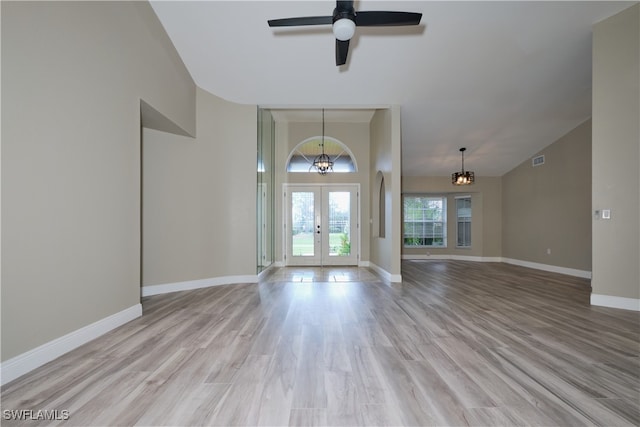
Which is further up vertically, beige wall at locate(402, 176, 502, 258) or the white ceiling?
the white ceiling

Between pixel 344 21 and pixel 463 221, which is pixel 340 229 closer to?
pixel 463 221

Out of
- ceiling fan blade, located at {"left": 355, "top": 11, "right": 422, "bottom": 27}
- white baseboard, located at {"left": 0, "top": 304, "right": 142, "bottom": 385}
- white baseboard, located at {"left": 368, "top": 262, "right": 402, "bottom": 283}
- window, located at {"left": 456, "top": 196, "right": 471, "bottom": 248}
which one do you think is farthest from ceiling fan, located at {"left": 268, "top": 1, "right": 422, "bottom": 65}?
window, located at {"left": 456, "top": 196, "right": 471, "bottom": 248}

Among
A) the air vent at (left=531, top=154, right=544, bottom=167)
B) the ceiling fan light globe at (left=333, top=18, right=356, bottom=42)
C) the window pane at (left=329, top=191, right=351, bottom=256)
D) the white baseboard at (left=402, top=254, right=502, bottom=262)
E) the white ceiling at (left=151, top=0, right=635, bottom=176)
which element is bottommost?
the white baseboard at (left=402, top=254, right=502, bottom=262)

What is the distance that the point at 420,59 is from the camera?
14.9ft

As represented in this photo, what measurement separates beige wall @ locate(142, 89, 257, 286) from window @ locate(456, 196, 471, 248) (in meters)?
7.06

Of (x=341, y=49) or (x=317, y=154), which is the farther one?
(x=317, y=154)

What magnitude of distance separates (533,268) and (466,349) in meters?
Result: 6.70

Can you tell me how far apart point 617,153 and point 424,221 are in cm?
616

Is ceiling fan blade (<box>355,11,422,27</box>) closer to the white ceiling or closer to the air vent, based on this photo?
the white ceiling

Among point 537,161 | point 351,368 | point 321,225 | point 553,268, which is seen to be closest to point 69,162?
point 351,368

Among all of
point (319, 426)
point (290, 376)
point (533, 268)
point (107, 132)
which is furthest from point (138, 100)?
point (533, 268)

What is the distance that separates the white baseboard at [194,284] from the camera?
4.60 m

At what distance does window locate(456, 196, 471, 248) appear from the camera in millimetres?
9359

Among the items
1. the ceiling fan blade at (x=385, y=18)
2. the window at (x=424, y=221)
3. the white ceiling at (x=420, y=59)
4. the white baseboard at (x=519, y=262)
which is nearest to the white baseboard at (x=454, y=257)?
the white baseboard at (x=519, y=262)
